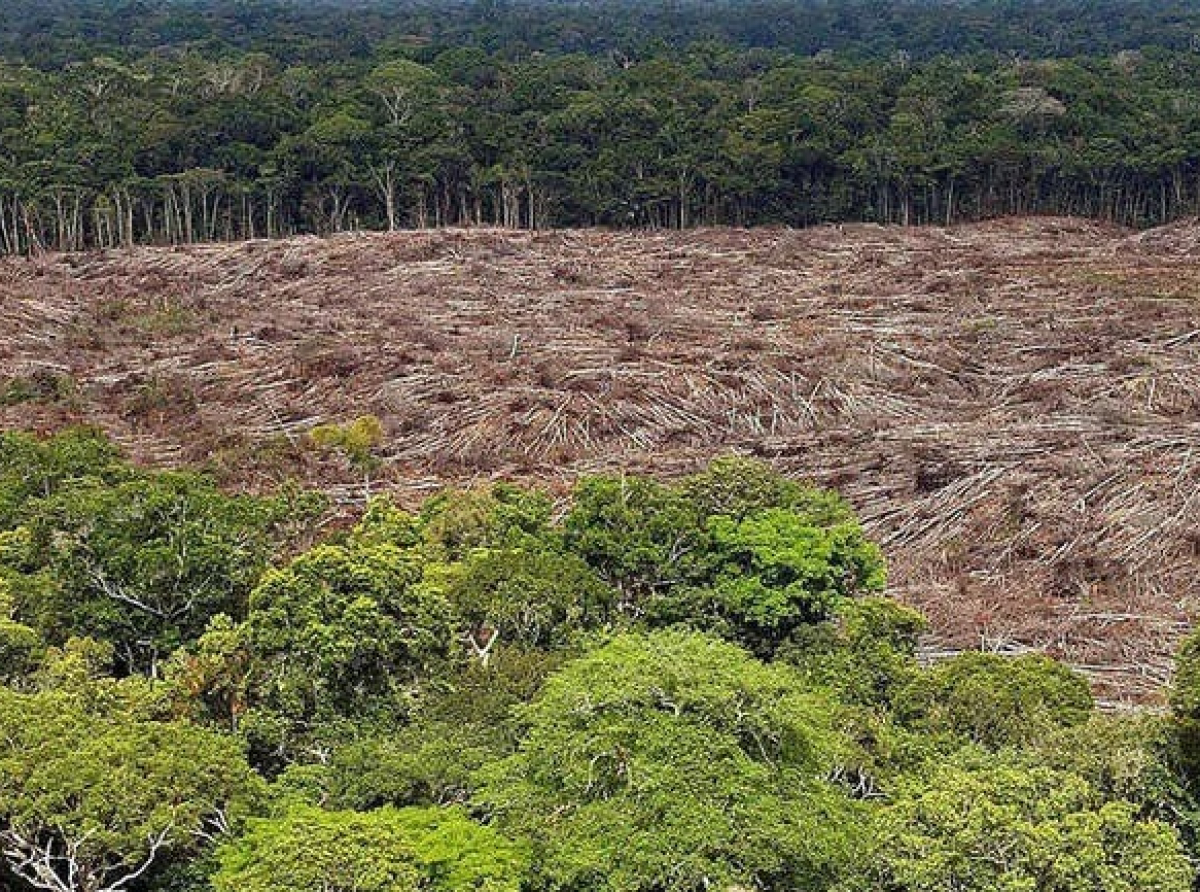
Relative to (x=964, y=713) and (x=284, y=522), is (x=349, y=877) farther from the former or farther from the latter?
(x=284, y=522)

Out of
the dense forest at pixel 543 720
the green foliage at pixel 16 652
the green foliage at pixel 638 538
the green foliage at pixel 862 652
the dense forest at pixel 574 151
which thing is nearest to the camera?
the dense forest at pixel 543 720

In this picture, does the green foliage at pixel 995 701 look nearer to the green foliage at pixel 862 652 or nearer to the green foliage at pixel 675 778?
the green foliage at pixel 862 652

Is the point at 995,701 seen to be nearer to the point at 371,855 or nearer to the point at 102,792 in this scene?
the point at 371,855

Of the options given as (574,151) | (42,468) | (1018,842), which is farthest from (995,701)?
(574,151)

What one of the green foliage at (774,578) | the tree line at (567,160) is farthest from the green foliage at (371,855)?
the tree line at (567,160)

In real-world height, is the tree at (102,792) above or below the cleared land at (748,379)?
above
